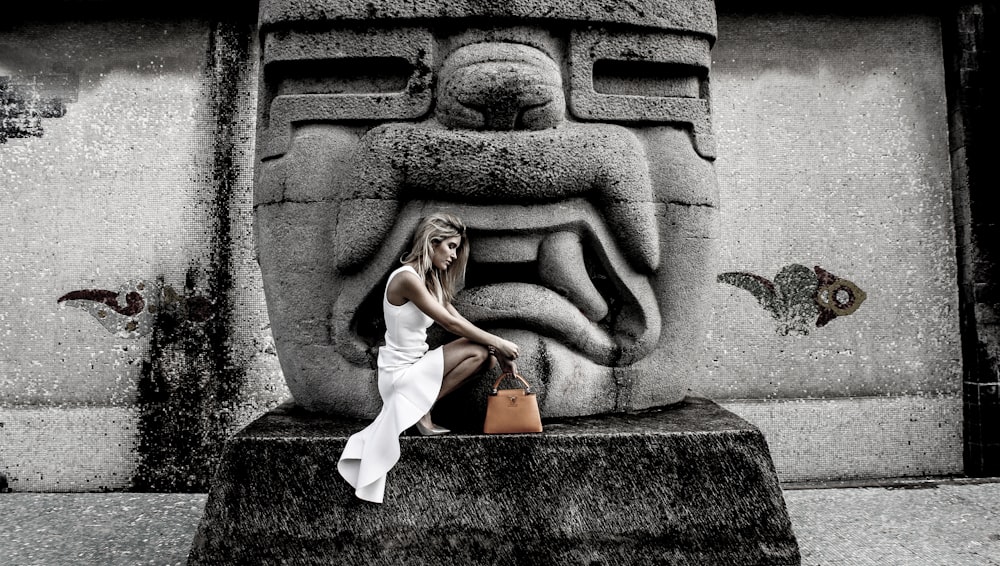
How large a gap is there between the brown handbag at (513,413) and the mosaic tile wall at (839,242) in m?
2.17

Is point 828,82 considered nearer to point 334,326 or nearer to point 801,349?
point 801,349

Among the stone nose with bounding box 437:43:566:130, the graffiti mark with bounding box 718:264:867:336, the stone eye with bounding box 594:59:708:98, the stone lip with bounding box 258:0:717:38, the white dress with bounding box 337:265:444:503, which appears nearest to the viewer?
the white dress with bounding box 337:265:444:503

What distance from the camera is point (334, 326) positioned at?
2.55 meters

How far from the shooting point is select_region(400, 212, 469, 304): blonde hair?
2291mm

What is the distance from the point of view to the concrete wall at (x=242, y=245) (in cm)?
404

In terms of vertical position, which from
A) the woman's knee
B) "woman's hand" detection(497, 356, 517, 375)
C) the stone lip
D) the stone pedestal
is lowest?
the stone pedestal

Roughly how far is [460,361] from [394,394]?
0.21 meters

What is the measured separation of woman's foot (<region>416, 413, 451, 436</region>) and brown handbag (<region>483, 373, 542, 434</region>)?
5.8 inches

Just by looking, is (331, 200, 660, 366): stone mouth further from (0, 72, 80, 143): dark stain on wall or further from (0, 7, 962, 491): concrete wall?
(0, 72, 80, 143): dark stain on wall

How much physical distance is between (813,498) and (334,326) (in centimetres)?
239

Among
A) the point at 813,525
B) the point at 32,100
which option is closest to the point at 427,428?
the point at 813,525

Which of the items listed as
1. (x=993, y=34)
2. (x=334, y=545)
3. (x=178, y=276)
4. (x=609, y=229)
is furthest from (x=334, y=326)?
(x=993, y=34)

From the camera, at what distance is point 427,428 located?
2.26 meters

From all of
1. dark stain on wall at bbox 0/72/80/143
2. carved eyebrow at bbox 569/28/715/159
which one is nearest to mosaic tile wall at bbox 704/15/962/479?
carved eyebrow at bbox 569/28/715/159
